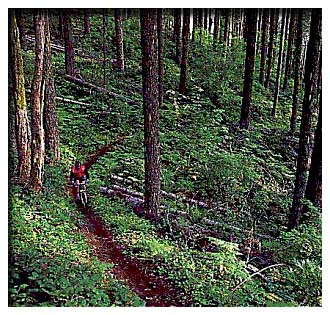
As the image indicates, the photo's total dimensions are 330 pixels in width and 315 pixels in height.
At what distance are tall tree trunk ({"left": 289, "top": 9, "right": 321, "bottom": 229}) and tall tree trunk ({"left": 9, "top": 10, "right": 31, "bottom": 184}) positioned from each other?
3.26 meters

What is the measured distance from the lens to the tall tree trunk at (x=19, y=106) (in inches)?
194

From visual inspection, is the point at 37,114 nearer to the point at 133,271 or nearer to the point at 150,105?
the point at 150,105

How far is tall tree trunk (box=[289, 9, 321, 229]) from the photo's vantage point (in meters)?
5.21

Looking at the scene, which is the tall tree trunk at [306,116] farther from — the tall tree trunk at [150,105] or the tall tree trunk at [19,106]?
the tall tree trunk at [19,106]

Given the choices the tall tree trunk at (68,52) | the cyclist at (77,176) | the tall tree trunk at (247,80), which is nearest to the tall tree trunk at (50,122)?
the cyclist at (77,176)

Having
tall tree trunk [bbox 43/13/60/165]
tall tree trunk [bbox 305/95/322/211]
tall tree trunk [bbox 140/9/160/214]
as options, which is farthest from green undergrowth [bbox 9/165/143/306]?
tall tree trunk [bbox 305/95/322/211]

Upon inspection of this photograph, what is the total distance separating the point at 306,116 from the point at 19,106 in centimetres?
357

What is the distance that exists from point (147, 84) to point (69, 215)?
6.42ft

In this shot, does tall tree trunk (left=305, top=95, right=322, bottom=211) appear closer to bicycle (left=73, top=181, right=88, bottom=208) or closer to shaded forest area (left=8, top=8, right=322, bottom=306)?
shaded forest area (left=8, top=8, right=322, bottom=306)

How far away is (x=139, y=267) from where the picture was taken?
4875 millimetres

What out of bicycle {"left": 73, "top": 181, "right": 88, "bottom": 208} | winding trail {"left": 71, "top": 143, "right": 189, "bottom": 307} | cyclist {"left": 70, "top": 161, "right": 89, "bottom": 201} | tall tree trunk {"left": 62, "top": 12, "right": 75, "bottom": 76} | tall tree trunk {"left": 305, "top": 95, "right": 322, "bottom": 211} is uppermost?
tall tree trunk {"left": 62, "top": 12, "right": 75, "bottom": 76}

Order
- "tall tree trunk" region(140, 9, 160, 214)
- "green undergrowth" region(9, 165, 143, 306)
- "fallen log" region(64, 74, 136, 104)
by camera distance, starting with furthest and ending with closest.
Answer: "fallen log" region(64, 74, 136, 104) < "tall tree trunk" region(140, 9, 160, 214) < "green undergrowth" region(9, 165, 143, 306)

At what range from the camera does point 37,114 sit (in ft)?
18.7
